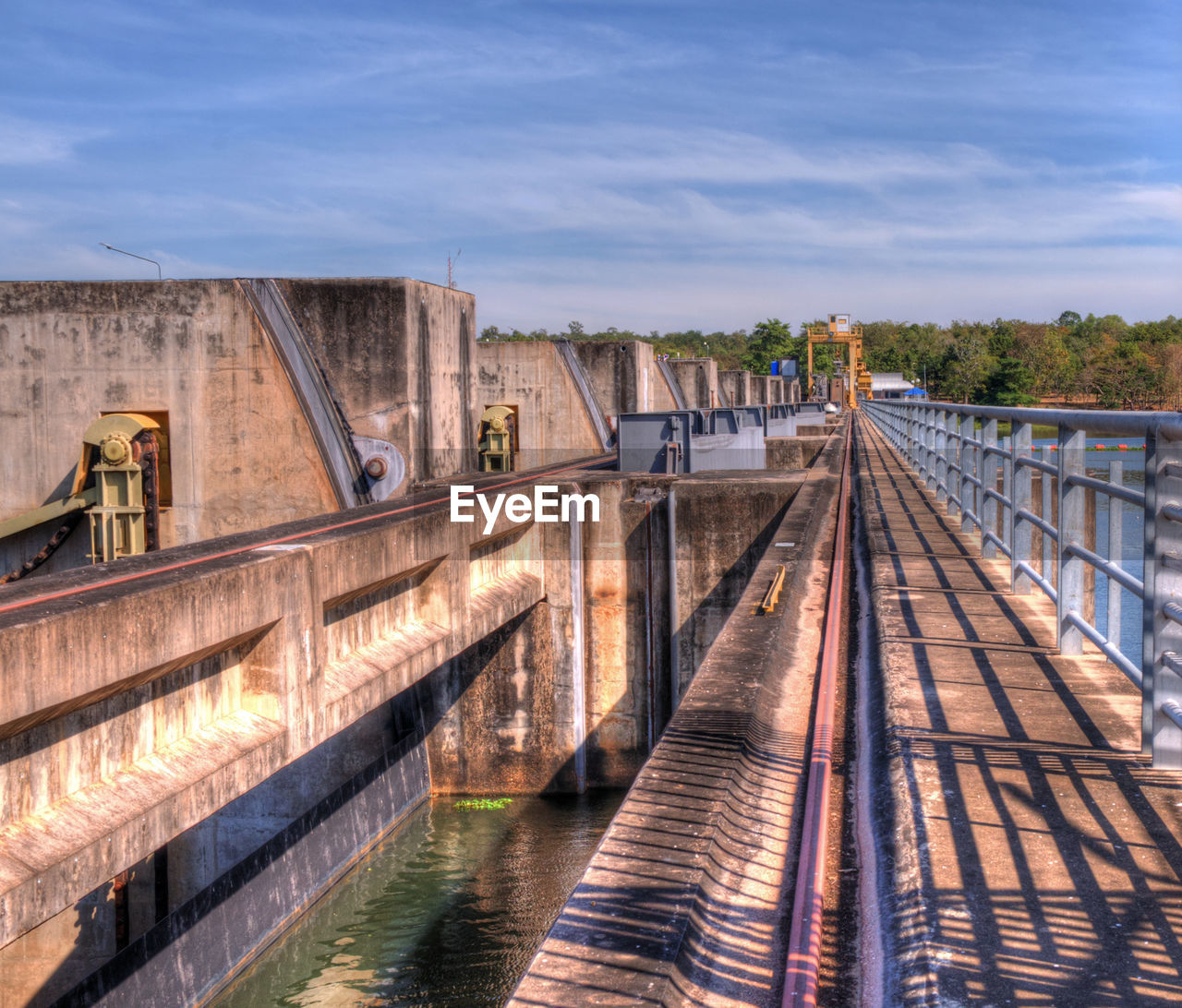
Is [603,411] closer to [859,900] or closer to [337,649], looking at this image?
[337,649]

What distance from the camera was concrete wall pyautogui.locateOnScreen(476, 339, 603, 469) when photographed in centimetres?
2894

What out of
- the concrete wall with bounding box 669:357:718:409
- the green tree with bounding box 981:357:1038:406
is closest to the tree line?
the green tree with bounding box 981:357:1038:406

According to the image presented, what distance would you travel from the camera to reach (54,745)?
18.1ft

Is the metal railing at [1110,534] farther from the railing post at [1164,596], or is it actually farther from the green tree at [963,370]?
the green tree at [963,370]

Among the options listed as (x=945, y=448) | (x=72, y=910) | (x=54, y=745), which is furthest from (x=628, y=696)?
(x=54, y=745)

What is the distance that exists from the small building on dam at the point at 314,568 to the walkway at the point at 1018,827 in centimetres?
398

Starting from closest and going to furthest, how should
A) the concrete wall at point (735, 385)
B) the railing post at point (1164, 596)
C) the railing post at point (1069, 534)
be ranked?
the railing post at point (1164, 596)
the railing post at point (1069, 534)
the concrete wall at point (735, 385)

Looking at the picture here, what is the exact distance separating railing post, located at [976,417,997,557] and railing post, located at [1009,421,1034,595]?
4.59 ft

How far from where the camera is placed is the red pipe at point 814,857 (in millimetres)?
2958

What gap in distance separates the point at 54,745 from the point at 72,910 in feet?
22.6

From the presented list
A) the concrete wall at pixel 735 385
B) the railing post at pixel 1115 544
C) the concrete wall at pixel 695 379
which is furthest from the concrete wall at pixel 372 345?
the concrete wall at pixel 735 385

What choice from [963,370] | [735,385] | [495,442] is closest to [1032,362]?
[963,370]

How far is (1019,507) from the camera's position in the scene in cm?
732

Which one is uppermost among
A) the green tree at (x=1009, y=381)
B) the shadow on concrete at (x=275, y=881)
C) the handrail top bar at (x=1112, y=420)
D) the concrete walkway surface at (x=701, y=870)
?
the green tree at (x=1009, y=381)
